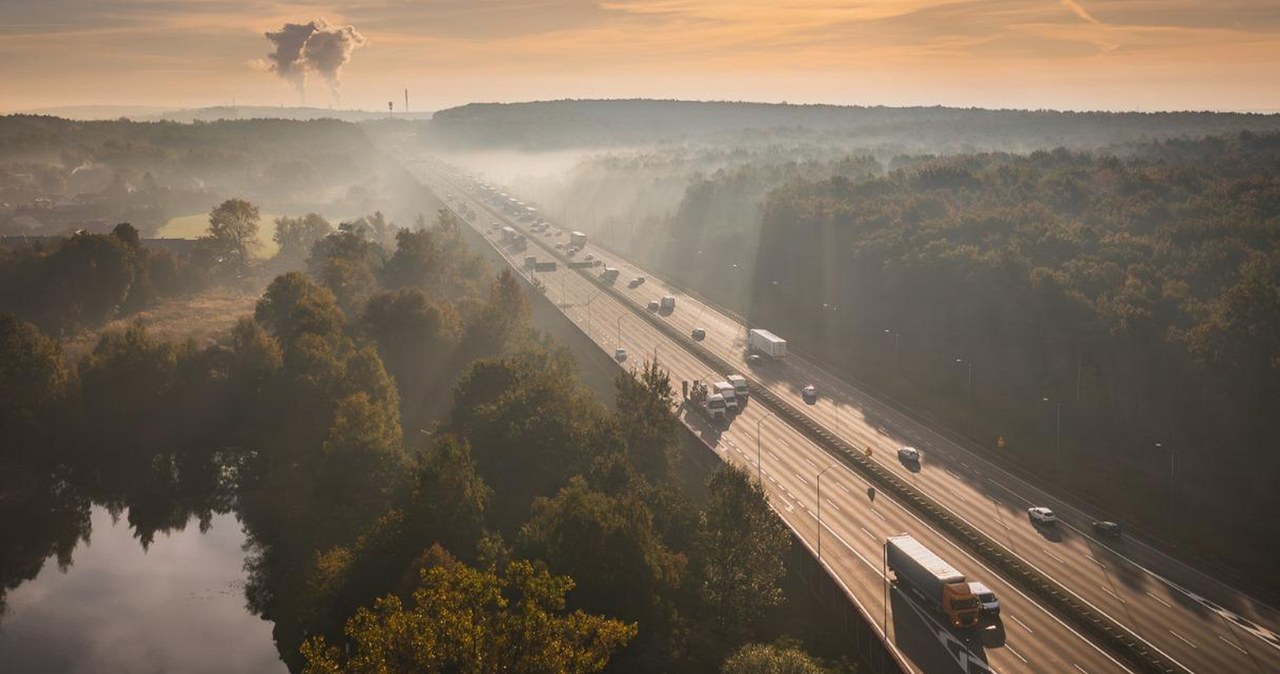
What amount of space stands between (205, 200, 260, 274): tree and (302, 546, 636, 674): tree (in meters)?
160

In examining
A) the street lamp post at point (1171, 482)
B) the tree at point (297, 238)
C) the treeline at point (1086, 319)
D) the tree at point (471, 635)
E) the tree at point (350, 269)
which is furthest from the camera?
the tree at point (297, 238)

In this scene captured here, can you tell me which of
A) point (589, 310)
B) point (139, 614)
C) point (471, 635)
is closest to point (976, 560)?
point (471, 635)

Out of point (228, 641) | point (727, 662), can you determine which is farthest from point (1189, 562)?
point (228, 641)

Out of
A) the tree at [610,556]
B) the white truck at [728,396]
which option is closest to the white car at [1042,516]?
the tree at [610,556]

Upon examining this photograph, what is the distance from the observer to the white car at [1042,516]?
64.4m

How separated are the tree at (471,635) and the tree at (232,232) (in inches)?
6288

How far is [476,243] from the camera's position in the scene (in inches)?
7480

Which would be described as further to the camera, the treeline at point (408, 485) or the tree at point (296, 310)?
the tree at point (296, 310)

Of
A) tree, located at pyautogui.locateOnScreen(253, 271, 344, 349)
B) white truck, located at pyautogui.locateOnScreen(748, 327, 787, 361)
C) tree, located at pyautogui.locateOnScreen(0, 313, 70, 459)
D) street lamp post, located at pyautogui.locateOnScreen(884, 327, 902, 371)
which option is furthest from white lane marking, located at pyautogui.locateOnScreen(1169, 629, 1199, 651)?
tree, located at pyautogui.locateOnScreen(0, 313, 70, 459)

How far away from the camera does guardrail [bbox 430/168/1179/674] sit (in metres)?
47.4

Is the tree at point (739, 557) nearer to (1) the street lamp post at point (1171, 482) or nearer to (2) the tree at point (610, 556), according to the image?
(2) the tree at point (610, 556)

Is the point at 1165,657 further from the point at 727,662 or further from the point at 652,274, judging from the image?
the point at 652,274

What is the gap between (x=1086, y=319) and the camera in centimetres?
9925

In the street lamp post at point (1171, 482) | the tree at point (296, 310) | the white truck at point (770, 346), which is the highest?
the tree at point (296, 310)
